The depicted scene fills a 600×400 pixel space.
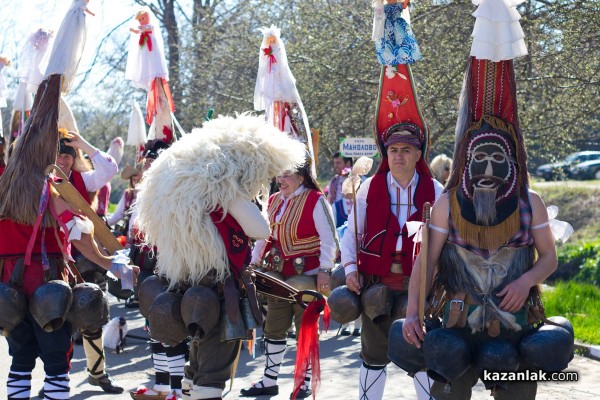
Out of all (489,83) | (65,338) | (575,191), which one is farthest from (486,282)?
(575,191)

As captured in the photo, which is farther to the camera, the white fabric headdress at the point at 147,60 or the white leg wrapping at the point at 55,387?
the white fabric headdress at the point at 147,60

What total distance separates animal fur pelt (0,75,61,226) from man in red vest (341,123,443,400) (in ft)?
6.46

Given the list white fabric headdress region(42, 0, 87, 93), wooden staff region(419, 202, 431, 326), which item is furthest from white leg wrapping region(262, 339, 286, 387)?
wooden staff region(419, 202, 431, 326)

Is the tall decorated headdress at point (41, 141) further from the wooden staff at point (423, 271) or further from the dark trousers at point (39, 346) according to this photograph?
the wooden staff at point (423, 271)

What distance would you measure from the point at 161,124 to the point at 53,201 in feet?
7.65

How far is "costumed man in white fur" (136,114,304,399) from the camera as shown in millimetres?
5098

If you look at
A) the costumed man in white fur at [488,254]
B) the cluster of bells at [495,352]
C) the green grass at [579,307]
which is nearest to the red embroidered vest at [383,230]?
the costumed man in white fur at [488,254]

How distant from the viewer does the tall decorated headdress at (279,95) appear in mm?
7648

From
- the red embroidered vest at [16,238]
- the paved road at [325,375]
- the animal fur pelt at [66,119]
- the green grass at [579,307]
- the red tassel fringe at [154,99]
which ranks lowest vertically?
the paved road at [325,375]

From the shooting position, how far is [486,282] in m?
4.49

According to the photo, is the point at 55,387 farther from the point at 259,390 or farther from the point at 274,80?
the point at 274,80

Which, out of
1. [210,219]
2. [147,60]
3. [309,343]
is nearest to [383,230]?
[309,343]

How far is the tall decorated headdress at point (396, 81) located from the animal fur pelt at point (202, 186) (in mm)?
886

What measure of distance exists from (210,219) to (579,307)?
632cm
